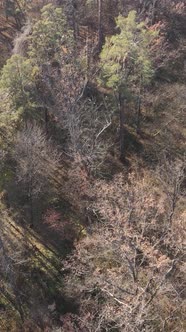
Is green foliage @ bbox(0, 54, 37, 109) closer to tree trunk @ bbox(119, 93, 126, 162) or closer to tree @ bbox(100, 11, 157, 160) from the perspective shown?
tree @ bbox(100, 11, 157, 160)

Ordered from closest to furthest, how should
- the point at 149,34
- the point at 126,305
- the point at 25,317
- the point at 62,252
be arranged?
the point at 126,305, the point at 25,317, the point at 62,252, the point at 149,34

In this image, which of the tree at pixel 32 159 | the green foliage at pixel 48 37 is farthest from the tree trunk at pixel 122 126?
the green foliage at pixel 48 37

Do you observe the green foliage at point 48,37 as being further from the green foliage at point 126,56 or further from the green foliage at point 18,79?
the green foliage at point 126,56

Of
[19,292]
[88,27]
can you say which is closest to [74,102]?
[19,292]

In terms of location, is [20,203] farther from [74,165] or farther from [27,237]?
[74,165]

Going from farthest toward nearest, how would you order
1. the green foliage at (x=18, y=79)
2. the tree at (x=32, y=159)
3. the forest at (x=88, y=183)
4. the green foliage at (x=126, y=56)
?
the green foliage at (x=126, y=56)
the green foliage at (x=18, y=79)
the tree at (x=32, y=159)
the forest at (x=88, y=183)

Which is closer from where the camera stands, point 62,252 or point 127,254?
point 127,254

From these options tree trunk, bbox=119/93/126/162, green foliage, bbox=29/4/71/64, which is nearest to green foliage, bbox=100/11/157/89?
tree trunk, bbox=119/93/126/162

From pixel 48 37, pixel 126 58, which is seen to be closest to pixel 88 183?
pixel 126 58
